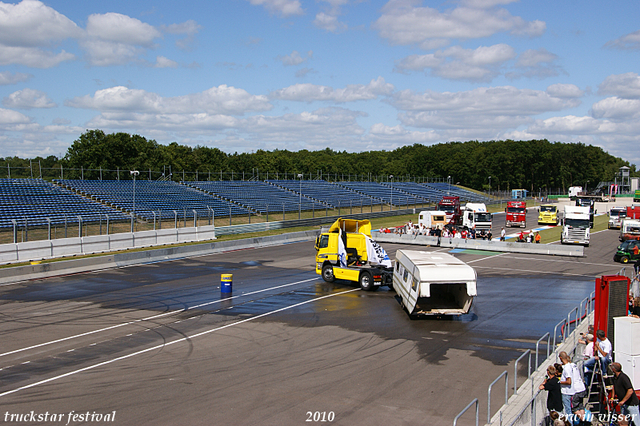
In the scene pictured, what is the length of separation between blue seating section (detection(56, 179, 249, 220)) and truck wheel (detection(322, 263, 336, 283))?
826 inches

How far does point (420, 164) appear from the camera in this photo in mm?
161875

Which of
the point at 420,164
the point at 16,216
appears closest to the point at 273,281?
the point at 16,216

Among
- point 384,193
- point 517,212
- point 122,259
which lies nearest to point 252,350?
point 122,259

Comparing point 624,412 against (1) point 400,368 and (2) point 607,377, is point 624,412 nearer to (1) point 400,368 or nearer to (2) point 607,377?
(2) point 607,377

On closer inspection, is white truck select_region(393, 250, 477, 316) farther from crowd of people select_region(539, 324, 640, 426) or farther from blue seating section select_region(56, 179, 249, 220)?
blue seating section select_region(56, 179, 249, 220)

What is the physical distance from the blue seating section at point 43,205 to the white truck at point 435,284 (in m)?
25.3

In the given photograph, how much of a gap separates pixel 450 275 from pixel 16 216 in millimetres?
33767

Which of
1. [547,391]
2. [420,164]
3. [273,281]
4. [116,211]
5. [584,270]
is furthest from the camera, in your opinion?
[420,164]

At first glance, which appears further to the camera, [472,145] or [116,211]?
[472,145]

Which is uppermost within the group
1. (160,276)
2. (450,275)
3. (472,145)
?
(472,145)

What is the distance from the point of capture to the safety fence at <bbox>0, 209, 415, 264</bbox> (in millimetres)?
29469

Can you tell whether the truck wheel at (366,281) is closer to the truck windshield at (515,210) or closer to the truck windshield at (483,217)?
the truck windshield at (483,217)

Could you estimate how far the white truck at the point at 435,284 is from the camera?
16.7m

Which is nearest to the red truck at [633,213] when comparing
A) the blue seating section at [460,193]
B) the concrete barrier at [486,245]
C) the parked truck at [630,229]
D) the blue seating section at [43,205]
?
the parked truck at [630,229]
